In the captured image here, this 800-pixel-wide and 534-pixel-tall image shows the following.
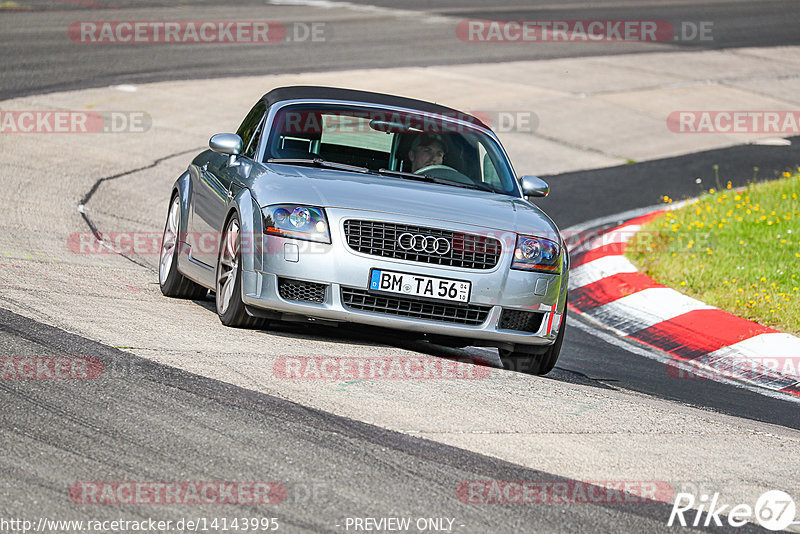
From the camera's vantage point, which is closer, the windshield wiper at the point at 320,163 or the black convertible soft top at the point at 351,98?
the windshield wiper at the point at 320,163

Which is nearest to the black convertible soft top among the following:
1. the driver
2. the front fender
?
the driver

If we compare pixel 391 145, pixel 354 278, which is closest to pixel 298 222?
pixel 354 278

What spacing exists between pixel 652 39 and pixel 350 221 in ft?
69.7

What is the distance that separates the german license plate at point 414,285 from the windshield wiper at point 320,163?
44.4 inches

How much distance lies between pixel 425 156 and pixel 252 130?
1.27 m

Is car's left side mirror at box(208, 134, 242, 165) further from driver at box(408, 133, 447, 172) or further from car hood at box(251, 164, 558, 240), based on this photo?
driver at box(408, 133, 447, 172)

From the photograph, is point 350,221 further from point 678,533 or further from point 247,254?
point 678,533

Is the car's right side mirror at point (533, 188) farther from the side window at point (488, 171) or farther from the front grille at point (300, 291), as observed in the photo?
the front grille at point (300, 291)

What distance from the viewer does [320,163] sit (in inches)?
309

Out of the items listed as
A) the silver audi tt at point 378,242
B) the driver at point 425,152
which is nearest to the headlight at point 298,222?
the silver audi tt at point 378,242

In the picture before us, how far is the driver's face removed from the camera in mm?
8164

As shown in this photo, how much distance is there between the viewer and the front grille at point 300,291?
22.5 ft

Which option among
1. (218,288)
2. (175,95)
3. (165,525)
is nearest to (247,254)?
(218,288)

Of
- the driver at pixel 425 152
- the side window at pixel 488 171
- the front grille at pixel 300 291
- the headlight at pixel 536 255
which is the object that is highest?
the driver at pixel 425 152
